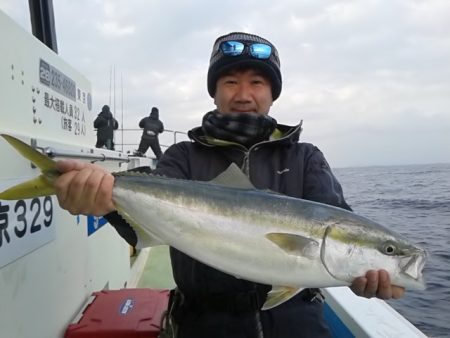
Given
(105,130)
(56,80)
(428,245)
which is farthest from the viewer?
(428,245)

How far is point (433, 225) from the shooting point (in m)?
13.9

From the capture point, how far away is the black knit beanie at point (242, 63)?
2.43m

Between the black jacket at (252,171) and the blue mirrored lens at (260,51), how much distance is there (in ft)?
1.47

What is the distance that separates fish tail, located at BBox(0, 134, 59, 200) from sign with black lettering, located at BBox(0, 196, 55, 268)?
0.29 metres

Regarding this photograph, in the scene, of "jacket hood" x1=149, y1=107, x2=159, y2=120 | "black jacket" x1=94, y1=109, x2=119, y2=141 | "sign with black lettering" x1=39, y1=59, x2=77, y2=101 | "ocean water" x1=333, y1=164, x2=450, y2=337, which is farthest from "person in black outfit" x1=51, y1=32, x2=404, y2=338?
"jacket hood" x1=149, y1=107, x2=159, y2=120

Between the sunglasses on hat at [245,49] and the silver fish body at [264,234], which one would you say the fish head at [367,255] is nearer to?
the silver fish body at [264,234]

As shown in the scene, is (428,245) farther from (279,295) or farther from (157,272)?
(279,295)

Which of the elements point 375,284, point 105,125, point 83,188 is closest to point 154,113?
point 105,125

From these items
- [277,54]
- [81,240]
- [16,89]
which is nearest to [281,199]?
[277,54]

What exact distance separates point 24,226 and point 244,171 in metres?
1.15

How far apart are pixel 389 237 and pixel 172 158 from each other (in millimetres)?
1190

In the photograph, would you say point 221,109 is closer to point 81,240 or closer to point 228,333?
point 228,333

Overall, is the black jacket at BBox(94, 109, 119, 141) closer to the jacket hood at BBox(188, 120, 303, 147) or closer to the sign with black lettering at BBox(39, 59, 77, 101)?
the sign with black lettering at BBox(39, 59, 77, 101)

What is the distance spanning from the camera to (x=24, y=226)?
2.11 metres
